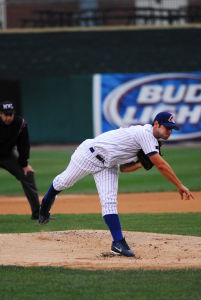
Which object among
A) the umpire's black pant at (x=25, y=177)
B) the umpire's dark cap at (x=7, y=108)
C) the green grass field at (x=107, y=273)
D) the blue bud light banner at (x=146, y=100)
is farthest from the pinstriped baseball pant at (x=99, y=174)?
the blue bud light banner at (x=146, y=100)

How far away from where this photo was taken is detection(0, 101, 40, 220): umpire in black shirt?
10617 mm

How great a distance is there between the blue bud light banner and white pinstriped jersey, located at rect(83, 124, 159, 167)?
682 inches

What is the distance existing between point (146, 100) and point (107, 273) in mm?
18963

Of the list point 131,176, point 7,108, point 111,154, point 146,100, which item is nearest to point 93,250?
point 111,154

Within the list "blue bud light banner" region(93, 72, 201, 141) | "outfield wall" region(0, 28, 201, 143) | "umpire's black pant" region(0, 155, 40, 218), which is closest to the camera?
"umpire's black pant" region(0, 155, 40, 218)

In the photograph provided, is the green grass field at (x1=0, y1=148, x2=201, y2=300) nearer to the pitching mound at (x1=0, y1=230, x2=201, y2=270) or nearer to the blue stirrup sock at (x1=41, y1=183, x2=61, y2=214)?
the pitching mound at (x1=0, y1=230, x2=201, y2=270)

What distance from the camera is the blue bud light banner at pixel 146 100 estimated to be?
83.7 feet

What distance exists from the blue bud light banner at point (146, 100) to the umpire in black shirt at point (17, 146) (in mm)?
14119

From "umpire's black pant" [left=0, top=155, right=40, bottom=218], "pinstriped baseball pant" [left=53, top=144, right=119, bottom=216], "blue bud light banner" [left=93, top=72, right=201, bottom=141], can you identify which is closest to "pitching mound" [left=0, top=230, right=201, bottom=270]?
"pinstriped baseball pant" [left=53, top=144, right=119, bottom=216]

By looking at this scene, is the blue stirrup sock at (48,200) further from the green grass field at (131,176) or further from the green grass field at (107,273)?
the green grass field at (131,176)

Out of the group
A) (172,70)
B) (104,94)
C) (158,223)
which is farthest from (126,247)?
(172,70)

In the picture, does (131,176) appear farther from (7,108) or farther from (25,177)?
(7,108)

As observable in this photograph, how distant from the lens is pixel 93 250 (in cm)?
834

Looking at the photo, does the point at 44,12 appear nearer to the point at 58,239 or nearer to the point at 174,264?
the point at 58,239
